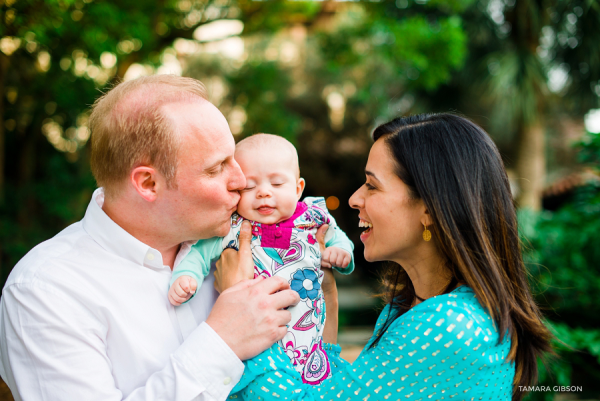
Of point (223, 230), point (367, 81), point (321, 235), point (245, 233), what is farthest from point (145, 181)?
point (367, 81)

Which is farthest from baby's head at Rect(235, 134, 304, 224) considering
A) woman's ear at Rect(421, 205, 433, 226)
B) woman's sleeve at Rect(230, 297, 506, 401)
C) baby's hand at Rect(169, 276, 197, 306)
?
woman's sleeve at Rect(230, 297, 506, 401)

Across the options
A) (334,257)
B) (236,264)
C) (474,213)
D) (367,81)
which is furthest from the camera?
(367,81)

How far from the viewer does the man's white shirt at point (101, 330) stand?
141cm

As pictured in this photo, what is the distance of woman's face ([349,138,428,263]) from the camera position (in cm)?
172

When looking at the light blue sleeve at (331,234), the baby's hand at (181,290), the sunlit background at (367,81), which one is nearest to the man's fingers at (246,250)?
the baby's hand at (181,290)

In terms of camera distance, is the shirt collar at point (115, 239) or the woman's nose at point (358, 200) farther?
the woman's nose at point (358, 200)

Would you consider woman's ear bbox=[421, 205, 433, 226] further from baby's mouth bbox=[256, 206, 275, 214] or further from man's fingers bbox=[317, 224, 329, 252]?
baby's mouth bbox=[256, 206, 275, 214]

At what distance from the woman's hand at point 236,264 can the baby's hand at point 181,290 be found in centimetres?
17

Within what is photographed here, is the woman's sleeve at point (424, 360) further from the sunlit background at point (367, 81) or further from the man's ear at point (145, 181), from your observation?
the sunlit background at point (367, 81)

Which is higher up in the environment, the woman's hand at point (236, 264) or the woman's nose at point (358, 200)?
the woman's nose at point (358, 200)

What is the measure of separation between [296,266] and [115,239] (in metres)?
0.76

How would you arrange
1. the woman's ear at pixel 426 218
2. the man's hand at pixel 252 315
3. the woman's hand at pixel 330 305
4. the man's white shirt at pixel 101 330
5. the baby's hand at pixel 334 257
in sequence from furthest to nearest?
1. the woman's hand at pixel 330 305
2. the baby's hand at pixel 334 257
3. the woman's ear at pixel 426 218
4. the man's hand at pixel 252 315
5. the man's white shirt at pixel 101 330

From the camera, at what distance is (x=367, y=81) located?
42.2ft

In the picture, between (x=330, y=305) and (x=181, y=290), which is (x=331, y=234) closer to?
(x=330, y=305)
